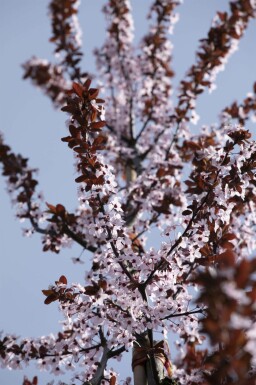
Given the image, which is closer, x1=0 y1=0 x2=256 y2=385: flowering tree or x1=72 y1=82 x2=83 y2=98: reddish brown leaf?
x1=0 y1=0 x2=256 y2=385: flowering tree

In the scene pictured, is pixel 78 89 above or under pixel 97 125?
above

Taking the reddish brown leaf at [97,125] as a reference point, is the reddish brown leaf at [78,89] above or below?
above

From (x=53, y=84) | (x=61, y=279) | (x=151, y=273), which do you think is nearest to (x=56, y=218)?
(x=61, y=279)

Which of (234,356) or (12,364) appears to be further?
(12,364)

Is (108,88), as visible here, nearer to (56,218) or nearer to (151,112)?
(151,112)

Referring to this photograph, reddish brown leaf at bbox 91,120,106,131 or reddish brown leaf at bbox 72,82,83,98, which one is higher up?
reddish brown leaf at bbox 72,82,83,98

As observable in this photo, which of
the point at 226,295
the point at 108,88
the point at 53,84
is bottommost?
the point at 226,295

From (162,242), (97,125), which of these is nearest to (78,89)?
(97,125)

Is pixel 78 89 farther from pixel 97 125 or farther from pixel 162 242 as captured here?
pixel 162 242
